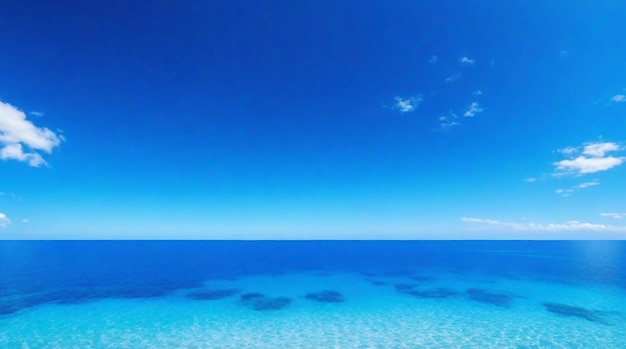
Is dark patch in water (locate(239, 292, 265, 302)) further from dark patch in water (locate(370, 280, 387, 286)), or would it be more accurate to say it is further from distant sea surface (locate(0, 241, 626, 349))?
dark patch in water (locate(370, 280, 387, 286))

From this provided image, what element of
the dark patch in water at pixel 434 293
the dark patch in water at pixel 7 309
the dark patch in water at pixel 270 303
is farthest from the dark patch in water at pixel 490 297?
the dark patch in water at pixel 7 309

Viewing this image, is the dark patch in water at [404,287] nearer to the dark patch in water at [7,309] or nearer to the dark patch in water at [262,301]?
the dark patch in water at [262,301]

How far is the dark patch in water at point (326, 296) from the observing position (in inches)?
1296

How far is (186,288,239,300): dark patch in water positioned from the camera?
1350 inches

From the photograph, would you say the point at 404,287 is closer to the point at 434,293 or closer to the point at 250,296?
the point at 434,293

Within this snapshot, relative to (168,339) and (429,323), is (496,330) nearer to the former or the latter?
(429,323)

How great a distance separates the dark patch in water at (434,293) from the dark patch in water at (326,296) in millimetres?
9603

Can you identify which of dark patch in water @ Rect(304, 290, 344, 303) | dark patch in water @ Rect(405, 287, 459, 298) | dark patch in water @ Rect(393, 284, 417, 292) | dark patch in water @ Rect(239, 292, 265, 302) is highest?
dark patch in water @ Rect(239, 292, 265, 302)

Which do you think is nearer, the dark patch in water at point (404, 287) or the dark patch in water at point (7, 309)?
the dark patch in water at point (7, 309)

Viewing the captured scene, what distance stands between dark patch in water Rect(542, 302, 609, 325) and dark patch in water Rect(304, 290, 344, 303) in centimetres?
2099

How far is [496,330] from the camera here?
22.7 m

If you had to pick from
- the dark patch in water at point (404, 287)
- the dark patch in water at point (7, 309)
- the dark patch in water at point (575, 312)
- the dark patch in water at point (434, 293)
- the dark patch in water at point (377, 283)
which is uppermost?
the dark patch in water at point (7, 309)

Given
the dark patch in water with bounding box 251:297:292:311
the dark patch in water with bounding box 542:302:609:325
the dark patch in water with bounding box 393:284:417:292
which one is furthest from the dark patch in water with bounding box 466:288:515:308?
the dark patch in water with bounding box 251:297:292:311

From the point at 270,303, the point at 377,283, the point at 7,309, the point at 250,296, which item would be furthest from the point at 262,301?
the point at 7,309
